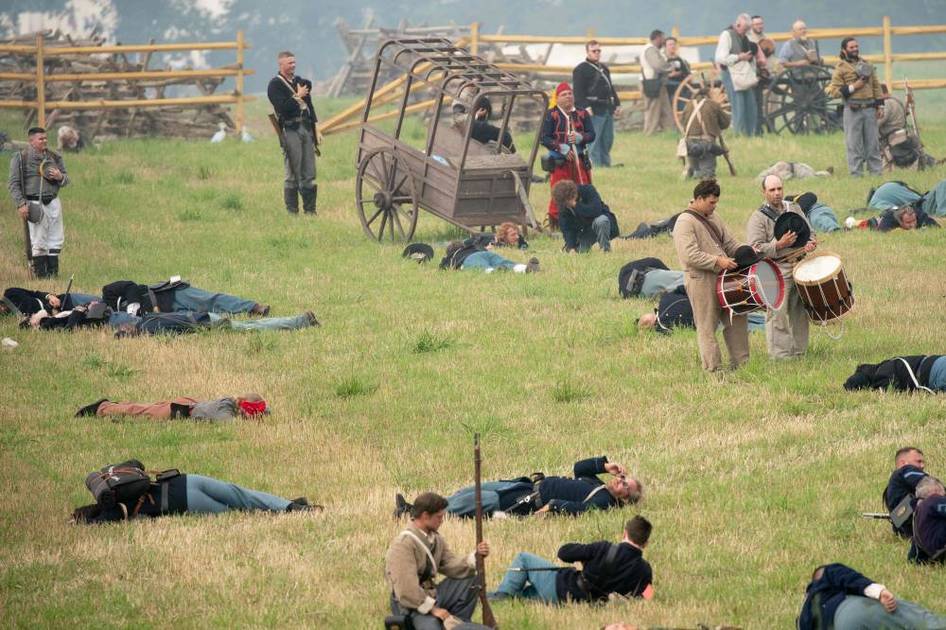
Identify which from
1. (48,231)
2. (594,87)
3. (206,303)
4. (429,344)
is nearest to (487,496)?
(429,344)

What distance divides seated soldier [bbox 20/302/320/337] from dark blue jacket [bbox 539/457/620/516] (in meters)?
6.42

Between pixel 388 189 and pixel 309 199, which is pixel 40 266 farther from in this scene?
pixel 309 199

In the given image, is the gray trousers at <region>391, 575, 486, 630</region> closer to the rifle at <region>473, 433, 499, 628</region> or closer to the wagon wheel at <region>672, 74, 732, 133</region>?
the rifle at <region>473, 433, 499, 628</region>

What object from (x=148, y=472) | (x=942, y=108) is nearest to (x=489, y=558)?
(x=148, y=472)

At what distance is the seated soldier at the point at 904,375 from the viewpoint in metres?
12.8

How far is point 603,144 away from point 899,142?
5113mm

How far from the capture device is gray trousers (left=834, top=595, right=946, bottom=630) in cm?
797

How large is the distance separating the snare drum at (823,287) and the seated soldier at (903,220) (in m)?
7.53

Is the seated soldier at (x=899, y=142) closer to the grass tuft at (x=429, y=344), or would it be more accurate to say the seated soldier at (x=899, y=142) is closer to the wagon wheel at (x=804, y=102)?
the wagon wheel at (x=804, y=102)

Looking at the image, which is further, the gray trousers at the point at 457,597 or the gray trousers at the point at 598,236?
the gray trousers at the point at 598,236

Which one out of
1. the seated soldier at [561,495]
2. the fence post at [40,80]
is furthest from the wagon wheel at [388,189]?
the fence post at [40,80]

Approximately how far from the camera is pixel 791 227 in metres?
13.4

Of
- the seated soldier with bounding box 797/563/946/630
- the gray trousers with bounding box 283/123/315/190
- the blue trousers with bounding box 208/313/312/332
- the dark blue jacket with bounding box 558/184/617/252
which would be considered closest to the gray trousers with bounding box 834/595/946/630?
the seated soldier with bounding box 797/563/946/630

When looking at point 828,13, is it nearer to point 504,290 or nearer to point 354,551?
point 504,290
